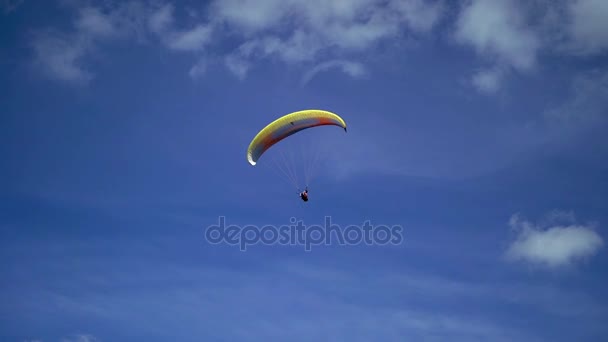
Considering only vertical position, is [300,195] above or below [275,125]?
below

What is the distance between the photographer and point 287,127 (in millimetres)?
45094

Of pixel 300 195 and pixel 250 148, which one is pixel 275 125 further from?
pixel 300 195

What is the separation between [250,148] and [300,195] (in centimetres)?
656

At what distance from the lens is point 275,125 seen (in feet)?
148

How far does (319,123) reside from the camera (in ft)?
150

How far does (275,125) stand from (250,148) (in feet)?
12.9

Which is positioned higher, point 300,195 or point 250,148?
point 250,148

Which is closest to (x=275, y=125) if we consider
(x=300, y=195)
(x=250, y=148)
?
(x=250, y=148)

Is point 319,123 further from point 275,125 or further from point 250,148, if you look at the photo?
point 250,148

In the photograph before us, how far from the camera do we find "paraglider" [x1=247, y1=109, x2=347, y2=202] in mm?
44406

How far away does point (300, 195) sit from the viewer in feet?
158

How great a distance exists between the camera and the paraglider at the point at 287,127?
44.4m

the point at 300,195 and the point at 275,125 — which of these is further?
the point at 300,195

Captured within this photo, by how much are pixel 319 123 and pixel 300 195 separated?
730cm
